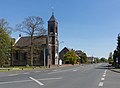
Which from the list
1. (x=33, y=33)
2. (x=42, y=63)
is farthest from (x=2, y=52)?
(x=42, y=63)

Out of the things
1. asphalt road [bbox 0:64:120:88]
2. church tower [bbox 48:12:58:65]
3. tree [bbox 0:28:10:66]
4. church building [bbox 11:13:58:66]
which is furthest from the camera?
church tower [bbox 48:12:58:65]

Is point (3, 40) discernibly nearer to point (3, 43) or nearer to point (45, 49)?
point (3, 43)

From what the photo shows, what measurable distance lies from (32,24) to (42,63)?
2844 cm

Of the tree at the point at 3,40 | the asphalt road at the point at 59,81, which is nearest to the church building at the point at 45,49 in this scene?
the tree at the point at 3,40

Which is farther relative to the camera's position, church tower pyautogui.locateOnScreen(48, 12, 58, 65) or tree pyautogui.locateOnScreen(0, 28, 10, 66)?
church tower pyautogui.locateOnScreen(48, 12, 58, 65)

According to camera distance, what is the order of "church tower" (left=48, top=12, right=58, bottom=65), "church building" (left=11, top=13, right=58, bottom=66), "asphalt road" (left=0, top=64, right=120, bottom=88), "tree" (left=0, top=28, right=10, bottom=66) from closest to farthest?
"asphalt road" (left=0, top=64, right=120, bottom=88) < "tree" (left=0, top=28, right=10, bottom=66) < "church building" (left=11, top=13, right=58, bottom=66) < "church tower" (left=48, top=12, right=58, bottom=65)

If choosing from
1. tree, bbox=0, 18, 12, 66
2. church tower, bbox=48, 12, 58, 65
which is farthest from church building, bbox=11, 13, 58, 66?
tree, bbox=0, 18, 12, 66

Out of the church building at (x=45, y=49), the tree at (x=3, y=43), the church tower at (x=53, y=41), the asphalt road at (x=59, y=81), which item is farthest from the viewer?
the church tower at (x=53, y=41)

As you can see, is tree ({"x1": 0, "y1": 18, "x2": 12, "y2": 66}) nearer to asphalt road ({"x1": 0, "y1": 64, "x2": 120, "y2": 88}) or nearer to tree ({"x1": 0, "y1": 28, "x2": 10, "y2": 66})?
tree ({"x1": 0, "y1": 28, "x2": 10, "y2": 66})

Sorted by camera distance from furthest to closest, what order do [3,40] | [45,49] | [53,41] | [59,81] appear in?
[53,41] < [45,49] < [3,40] < [59,81]

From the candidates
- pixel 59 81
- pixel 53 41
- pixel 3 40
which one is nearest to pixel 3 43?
pixel 3 40

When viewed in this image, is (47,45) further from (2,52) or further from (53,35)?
(2,52)

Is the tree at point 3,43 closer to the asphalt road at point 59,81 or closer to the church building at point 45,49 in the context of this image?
the church building at point 45,49

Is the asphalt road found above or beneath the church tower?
beneath
